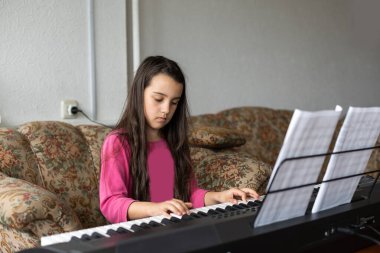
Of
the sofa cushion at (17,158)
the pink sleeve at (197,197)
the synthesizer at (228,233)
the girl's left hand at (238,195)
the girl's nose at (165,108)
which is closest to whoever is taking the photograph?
the synthesizer at (228,233)

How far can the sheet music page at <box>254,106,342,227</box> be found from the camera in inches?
45.8

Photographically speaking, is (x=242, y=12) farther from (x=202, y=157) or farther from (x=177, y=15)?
(x=202, y=157)

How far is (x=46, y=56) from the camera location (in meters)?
2.62

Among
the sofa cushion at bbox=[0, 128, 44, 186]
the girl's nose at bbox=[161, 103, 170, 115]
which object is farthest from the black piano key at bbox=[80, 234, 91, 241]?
the sofa cushion at bbox=[0, 128, 44, 186]

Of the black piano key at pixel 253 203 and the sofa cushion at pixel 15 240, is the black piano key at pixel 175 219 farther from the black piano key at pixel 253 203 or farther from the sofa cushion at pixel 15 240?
the sofa cushion at pixel 15 240

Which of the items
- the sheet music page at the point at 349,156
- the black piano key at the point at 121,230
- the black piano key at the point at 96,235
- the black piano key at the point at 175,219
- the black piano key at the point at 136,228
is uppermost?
the sheet music page at the point at 349,156

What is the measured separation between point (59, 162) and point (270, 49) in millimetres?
1949

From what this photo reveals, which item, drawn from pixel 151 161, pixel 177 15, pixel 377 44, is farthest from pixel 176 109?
pixel 377 44

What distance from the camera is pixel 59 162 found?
231 cm

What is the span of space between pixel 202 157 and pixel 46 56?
84 centimetres

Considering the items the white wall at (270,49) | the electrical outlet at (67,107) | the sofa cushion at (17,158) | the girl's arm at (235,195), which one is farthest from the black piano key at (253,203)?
the white wall at (270,49)

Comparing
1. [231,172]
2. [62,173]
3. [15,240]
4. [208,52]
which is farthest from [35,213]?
[208,52]

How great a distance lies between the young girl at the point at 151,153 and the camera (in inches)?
69.9

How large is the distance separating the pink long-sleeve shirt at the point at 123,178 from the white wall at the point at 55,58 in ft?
2.73
